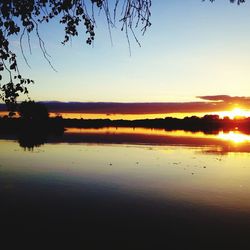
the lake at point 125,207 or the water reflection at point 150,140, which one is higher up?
the lake at point 125,207

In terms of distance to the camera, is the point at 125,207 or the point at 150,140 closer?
the point at 125,207

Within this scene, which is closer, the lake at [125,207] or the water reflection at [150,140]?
the lake at [125,207]

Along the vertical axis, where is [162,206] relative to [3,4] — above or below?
below

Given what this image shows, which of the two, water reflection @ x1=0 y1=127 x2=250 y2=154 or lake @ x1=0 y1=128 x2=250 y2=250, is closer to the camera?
lake @ x1=0 y1=128 x2=250 y2=250

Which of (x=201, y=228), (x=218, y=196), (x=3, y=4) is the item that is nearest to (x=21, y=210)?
(x=201, y=228)

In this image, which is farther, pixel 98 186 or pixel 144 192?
pixel 98 186

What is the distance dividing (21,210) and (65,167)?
16.4 m

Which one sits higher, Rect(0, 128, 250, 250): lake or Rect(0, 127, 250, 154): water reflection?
Rect(0, 128, 250, 250): lake

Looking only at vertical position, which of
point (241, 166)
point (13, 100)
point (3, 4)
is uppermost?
point (3, 4)

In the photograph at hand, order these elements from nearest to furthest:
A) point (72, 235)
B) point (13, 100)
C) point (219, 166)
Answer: point (13, 100) → point (72, 235) → point (219, 166)

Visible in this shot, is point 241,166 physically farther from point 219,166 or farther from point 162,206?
point 162,206

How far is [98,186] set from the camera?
26469mm

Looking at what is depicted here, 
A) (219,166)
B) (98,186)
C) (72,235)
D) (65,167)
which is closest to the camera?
(72,235)

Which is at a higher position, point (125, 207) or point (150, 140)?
point (125, 207)
